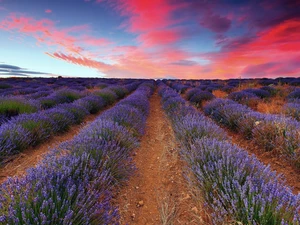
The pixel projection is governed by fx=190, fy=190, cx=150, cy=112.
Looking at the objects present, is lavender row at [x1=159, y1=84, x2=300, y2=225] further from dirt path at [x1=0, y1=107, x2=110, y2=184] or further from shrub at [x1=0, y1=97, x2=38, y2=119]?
shrub at [x1=0, y1=97, x2=38, y2=119]

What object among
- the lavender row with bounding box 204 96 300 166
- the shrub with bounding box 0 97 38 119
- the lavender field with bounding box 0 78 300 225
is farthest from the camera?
the shrub with bounding box 0 97 38 119

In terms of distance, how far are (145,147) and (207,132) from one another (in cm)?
160

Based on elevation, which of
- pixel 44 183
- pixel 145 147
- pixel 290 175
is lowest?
pixel 145 147

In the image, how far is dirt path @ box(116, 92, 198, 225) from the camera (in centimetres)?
223

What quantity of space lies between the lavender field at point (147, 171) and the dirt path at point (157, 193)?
0.6 inches

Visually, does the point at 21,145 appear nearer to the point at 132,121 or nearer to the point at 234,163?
the point at 132,121

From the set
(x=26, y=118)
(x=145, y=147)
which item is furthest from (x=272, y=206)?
(x=26, y=118)

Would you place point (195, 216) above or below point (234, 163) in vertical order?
below

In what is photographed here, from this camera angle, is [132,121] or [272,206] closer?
[272,206]

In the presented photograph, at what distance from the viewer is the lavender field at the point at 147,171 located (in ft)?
5.20

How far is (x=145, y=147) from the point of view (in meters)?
4.53

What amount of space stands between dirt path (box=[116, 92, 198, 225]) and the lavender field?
1 cm

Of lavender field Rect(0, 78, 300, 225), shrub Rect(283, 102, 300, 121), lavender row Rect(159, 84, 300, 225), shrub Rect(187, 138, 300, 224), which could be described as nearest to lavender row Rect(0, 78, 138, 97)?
lavender field Rect(0, 78, 300, 225)

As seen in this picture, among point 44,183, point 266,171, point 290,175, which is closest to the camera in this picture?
point 44,183
